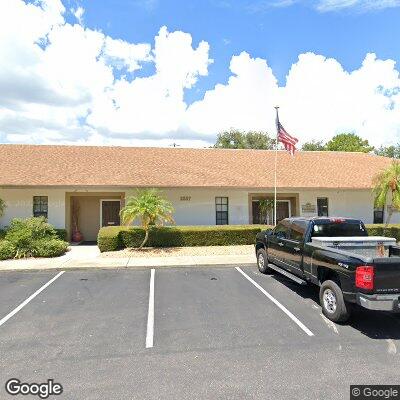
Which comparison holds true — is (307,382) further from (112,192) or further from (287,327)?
(112,192)

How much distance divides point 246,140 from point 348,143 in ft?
48.2

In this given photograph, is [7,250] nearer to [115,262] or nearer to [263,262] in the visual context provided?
[115,262]

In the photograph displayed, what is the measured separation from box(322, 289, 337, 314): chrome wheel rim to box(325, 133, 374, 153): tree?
4763 cm

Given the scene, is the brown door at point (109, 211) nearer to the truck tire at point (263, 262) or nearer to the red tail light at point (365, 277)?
the truck tire at point (263, 262)

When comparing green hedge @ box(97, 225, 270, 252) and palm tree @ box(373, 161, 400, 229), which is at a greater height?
palm tree @ box(373, 161, 400, 229)

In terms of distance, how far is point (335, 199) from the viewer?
20.9 m

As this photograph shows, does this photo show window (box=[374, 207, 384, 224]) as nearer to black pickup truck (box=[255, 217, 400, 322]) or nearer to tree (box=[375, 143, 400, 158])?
black pickup truck (box=[255, 217, 400, 322])

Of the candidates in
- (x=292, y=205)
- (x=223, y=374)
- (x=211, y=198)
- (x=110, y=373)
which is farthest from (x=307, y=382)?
(x=292, y=205)

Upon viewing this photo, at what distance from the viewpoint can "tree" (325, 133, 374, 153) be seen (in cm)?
5091

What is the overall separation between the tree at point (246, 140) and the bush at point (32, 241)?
39125 millimetres

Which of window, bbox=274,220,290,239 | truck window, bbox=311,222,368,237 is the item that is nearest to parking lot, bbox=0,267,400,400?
window, bbox=274,220,290,239

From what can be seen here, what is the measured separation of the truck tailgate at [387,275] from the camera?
20.7 feet

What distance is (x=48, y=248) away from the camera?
14.6 m

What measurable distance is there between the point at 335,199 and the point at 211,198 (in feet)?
24.2
